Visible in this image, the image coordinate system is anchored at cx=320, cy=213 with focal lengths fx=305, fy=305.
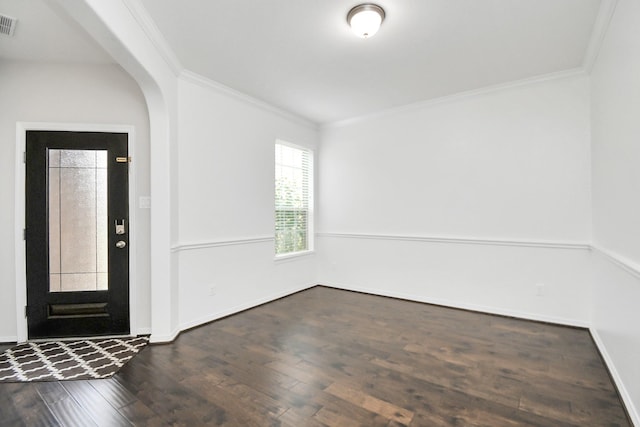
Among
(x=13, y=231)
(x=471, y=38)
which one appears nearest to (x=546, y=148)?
(x=471, y=38)

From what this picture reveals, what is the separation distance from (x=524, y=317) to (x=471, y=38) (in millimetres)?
3048

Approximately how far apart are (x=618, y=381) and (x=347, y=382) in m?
1.88

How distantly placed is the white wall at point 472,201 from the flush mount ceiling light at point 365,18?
2.09 metres

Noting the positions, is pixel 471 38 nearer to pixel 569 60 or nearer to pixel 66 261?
pixel 569 60

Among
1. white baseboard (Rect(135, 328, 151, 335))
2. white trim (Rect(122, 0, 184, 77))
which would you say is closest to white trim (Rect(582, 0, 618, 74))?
white trim (Rect(122, 0, 184, 77))

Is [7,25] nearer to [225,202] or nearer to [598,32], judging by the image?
[225,202]

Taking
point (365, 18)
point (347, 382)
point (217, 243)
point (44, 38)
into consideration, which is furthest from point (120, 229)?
point (365, 18)

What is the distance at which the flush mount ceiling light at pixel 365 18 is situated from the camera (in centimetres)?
224

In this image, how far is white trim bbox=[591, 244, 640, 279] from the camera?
1.76 m

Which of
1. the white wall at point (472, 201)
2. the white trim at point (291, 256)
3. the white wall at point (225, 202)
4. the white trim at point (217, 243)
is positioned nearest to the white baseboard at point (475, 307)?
the white wall at point (472, 201)

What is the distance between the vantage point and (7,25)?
2443 mm

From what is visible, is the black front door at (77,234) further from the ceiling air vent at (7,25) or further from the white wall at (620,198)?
the white wall at (620,198)

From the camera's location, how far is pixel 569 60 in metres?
3.04

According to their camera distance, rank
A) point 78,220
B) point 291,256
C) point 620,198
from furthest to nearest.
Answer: point 291,256
point 78,220
point 620,198
